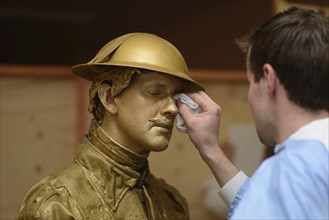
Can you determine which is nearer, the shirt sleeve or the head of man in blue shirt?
the head of man in blue shirt

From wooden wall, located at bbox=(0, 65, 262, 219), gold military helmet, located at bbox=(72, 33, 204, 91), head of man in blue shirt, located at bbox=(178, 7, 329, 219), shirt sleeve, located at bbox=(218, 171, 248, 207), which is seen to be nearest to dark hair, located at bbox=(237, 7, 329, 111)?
head of man in blue shirt, located at bbox=(178, 7, 329, 219)

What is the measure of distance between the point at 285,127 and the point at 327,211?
0.19 metres

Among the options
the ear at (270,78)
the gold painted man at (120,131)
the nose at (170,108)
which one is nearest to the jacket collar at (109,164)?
the gold painted man at (120,131)

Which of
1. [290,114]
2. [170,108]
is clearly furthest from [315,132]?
[170,108]

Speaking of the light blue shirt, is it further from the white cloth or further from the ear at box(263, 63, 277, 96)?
the white cloth

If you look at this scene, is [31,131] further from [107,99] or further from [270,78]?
[270,78]

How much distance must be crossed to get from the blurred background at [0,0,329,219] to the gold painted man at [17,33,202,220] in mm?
430

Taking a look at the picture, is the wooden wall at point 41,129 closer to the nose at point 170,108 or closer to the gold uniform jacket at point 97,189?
the gold uniform jacket at point 97,189

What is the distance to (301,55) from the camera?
1.17 metres

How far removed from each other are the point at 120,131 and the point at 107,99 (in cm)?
8

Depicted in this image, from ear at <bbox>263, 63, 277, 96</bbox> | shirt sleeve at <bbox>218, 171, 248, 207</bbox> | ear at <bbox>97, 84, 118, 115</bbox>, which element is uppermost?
ear at <bbox>263, 63, 277, 96</bbox>

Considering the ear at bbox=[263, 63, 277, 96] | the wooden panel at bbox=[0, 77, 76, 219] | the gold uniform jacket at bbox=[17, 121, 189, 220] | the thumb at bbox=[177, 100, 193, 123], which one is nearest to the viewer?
the ear at bbox=[263, 63, 277, 96]

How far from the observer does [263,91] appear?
50.0 inches

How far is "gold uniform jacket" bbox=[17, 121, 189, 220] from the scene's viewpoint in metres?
1.40
